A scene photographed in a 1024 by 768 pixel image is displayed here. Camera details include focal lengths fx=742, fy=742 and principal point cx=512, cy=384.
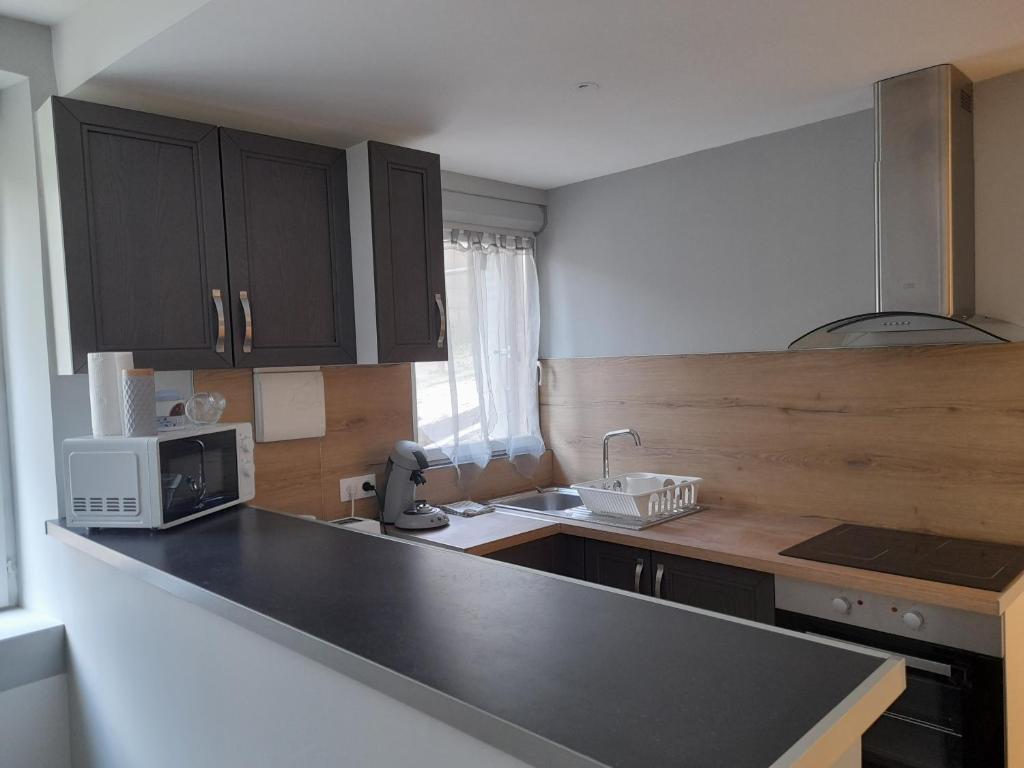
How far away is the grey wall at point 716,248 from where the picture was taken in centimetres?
255

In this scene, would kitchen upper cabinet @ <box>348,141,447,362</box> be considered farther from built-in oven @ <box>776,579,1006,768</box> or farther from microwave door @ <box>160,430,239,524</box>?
built-in oven @ <box>776,579,1006,768</box>

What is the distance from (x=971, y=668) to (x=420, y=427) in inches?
80.8

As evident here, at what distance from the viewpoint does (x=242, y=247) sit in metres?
2.21

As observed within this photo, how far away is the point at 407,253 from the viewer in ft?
8.23

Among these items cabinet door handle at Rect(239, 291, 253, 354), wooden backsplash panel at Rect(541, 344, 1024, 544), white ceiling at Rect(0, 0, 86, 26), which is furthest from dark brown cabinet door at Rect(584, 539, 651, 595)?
white ceiling at Rect(0, 0, 86, 26)

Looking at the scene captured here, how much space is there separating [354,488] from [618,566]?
1027 millimetres

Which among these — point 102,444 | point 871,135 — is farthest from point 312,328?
point 871,135

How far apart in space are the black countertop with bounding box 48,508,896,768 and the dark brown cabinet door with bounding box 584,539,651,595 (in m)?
1.04

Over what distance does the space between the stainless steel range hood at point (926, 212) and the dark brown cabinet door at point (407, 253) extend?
1330mm

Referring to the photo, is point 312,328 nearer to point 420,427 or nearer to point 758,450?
point 420,427

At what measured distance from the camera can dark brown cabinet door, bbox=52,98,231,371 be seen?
190cm

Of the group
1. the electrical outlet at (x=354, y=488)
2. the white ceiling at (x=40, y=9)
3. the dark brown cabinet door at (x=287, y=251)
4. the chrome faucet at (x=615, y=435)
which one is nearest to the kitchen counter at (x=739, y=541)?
the electrical outlet at (x=354, y=488)

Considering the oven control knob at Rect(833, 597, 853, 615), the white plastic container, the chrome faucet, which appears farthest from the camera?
the chrome faucet

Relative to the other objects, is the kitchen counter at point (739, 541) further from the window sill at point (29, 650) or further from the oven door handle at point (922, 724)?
the window sill at point (29, 650)
